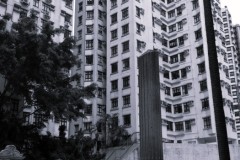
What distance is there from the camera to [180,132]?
48812 mm

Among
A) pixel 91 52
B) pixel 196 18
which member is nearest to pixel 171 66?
pixel 196 18

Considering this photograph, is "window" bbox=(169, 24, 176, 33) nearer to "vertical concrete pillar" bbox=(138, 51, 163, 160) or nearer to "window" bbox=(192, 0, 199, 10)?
"window" bbox=(192, 0, 199, 10)

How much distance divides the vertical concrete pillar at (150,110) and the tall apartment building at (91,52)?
36351mm

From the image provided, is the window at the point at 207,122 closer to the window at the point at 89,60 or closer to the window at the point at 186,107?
the window at the point at 186,107

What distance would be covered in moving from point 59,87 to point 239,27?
3921 inches

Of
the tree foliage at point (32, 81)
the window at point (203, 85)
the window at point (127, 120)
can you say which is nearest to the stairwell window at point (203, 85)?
the window at point (203, 85)

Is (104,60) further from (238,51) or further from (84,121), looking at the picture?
(238,51)

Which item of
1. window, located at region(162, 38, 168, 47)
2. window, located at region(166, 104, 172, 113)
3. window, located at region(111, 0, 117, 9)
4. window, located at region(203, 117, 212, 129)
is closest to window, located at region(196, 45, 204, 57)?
window, located at region(162, 38, 168, 47)

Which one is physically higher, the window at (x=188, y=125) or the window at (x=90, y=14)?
the window at (x=90, y=14)

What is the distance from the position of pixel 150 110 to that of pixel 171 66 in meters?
44.0

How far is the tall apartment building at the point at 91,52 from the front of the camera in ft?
162

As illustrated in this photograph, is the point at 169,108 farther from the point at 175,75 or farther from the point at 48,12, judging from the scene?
the point at 48,12

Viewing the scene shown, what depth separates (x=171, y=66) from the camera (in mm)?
54062

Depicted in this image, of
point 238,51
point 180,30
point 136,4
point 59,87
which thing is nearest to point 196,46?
point 180,30
